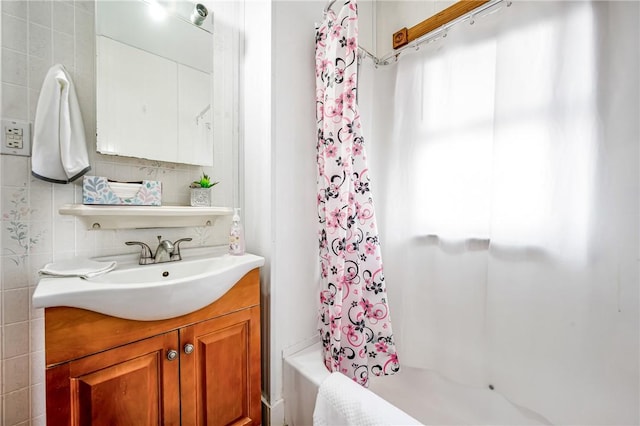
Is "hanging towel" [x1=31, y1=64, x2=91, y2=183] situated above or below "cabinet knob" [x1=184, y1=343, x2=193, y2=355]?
above

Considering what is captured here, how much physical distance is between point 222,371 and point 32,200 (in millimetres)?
869

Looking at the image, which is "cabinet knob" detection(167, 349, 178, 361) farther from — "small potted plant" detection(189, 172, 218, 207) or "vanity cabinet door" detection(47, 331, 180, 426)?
"small potted plant" detection(189, 172, 218, 207)

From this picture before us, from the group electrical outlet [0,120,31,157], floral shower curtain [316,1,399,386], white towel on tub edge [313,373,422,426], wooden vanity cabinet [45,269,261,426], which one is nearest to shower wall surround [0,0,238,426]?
electrical outlet [0,120,31,157]

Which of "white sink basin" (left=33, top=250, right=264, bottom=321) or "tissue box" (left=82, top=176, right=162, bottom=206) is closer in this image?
"white sink basin" (left=33, top=250, right=264, bottom=321)

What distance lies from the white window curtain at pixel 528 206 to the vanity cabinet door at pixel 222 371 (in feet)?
2.56

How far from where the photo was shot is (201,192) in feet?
3.68

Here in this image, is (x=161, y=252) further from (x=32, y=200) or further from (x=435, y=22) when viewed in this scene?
(x=435, y=22)

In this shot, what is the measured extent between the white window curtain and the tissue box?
3.77 feet

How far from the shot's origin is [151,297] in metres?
0.70

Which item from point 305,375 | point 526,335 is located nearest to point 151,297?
point 305,375

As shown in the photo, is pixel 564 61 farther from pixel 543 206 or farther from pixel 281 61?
pixel 281 61

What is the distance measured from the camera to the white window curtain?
0.81 metres

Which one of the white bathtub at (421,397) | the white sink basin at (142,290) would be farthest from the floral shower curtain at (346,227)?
the white sink basin at (142,290)

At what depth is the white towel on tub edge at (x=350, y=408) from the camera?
770 millimetres
